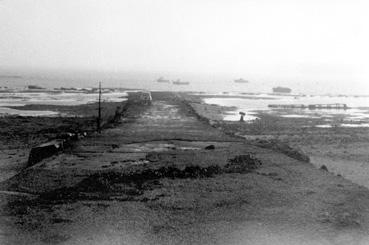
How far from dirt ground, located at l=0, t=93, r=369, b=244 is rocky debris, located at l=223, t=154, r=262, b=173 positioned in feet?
0.11

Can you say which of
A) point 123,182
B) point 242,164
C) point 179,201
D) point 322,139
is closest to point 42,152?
point 123,182

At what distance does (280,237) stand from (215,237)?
1238 mm

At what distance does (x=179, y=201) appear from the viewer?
436 inches

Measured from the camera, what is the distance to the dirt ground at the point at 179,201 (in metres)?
8.74

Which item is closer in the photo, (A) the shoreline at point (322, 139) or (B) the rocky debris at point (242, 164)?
(B) the rocky debris at point (242, 164)

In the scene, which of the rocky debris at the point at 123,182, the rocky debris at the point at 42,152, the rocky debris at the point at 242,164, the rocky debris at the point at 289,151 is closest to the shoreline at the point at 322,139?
the rocky debris at the point at 289,151

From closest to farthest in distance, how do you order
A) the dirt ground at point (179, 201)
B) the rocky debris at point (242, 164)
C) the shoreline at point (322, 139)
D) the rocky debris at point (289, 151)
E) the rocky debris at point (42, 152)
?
the dirt ground at point (179, 201) → the rocky debris at point (242, 164) → the rocky debris at point (42, 152) → the rocky debris at point (289, 151) → the shoreline at point (322, 139)

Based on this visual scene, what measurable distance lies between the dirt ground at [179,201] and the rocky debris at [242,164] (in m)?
0.03

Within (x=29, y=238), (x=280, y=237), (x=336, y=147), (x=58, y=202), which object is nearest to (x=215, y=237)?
(x=280, y=237)

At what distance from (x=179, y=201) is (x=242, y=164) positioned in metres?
5.08

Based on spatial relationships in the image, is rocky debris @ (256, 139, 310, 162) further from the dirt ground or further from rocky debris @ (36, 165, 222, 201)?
rocky debris @ (36, 165, 222, 201)

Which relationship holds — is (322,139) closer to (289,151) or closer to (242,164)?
(289,151)

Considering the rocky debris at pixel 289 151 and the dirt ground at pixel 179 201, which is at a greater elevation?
the dirt ground at pixel 179 201

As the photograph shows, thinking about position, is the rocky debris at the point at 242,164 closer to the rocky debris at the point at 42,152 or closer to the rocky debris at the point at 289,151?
the rocky debris at the point at 289,151
